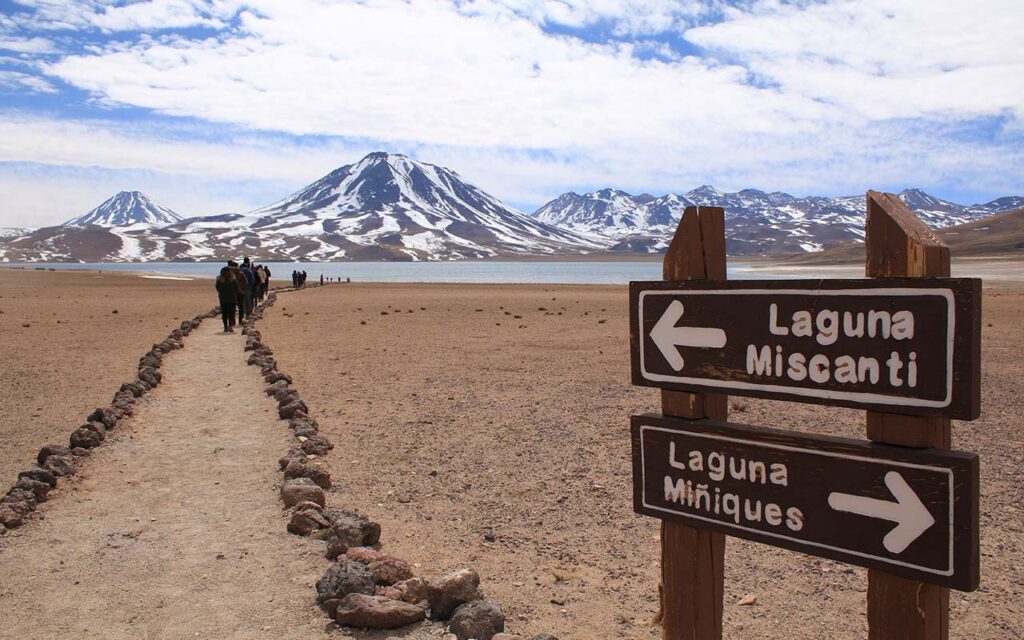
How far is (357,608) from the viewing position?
4371 mm

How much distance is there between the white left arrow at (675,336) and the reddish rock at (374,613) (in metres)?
2.45

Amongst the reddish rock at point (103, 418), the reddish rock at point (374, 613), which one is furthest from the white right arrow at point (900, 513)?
the reddish rock at point (103, 418)

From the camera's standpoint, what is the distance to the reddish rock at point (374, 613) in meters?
4.37

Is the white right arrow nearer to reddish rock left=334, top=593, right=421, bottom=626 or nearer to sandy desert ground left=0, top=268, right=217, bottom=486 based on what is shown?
reddish rock left=334, top=593, right=421, bottom=626

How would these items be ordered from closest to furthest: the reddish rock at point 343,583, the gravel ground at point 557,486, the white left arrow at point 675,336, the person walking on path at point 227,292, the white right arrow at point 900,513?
the white right arrow at point 900,513, the white left arrow at point 675,336, the reddish rock at point 343,583, the gravel ground at point 557,486, the person walking on path at point 227,292

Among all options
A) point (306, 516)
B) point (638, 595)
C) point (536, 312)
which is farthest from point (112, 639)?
point (536, 312)

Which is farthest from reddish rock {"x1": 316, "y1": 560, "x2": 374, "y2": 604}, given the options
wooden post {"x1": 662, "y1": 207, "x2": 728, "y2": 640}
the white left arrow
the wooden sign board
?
the white left arrow

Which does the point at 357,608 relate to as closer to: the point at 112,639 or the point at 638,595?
the point at 112,639

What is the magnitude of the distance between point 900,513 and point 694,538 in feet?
2.65

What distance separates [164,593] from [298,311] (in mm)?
25532

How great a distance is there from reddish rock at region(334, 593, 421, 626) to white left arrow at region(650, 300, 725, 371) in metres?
2.45

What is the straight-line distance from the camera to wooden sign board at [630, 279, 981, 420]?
2229 millimetres

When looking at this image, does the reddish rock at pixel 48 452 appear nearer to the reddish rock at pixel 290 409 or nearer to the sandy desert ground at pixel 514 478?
the sandy desert ground at pixel 514 478

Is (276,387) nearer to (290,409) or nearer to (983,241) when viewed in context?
(290,409)
